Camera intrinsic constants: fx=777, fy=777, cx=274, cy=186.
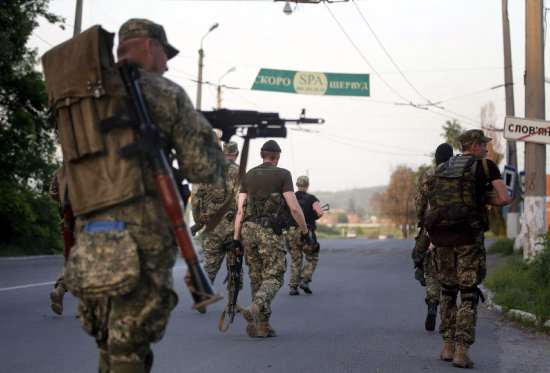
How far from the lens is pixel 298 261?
44.1 feet

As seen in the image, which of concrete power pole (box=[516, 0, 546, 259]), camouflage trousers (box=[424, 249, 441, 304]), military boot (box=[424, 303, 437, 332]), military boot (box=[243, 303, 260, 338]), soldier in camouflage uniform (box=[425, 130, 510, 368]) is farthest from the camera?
concrete power pole (box=[516, 0, 546, 259])

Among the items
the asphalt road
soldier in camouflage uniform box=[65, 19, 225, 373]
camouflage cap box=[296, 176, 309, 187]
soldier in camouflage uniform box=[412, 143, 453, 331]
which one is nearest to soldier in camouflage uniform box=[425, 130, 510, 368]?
the asphalt road

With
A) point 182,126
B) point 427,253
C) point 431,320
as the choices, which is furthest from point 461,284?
point 182,126

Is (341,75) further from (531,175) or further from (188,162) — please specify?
(188,162)

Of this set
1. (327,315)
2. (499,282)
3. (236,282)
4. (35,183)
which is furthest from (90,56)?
(35,183)

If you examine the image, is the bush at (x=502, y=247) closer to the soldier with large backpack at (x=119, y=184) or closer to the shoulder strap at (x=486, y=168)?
the shoulder strap at (x=486, y=168)

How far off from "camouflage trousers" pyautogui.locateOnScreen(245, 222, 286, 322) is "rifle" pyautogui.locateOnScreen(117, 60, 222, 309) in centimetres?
431

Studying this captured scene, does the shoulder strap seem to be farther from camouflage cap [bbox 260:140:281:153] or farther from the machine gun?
the machine gun

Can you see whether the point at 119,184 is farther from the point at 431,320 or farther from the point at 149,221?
the point at 431,320

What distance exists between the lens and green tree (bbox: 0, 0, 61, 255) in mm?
20469

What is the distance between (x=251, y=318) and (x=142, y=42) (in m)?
4.32

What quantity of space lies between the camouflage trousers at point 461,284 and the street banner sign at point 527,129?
666 centimetres

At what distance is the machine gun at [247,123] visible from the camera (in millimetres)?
4223

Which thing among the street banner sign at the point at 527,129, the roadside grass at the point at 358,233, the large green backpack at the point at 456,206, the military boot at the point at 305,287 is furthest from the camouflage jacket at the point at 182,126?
the roadside grass at the point at 358,233
